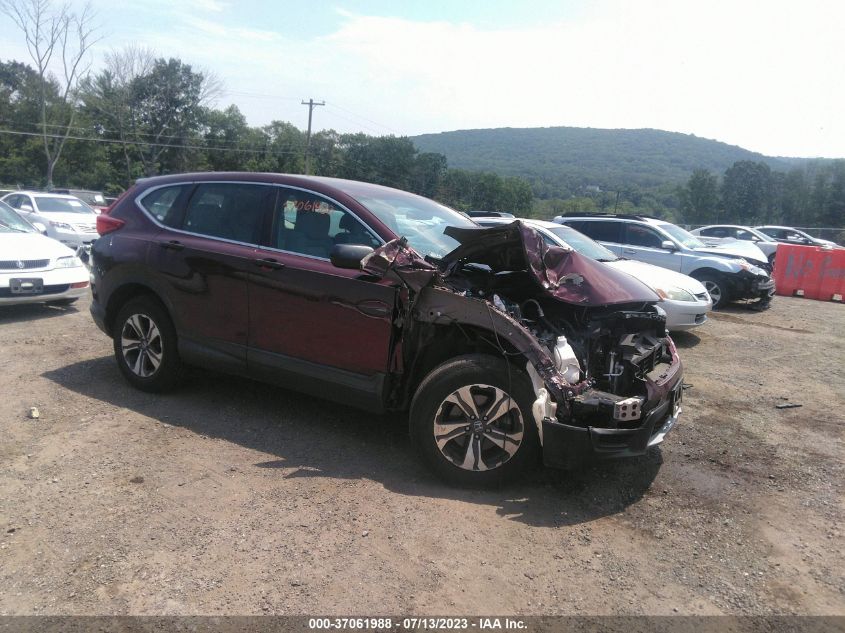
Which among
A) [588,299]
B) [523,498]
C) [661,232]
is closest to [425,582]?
[523,498]

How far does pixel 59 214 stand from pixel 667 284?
14506mm

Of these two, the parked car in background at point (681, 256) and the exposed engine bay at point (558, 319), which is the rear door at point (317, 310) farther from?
the parked car in background at point (681, 256)

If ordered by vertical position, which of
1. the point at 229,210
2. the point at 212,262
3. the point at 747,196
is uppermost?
the point at 747,196

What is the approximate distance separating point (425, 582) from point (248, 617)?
31.7 inches

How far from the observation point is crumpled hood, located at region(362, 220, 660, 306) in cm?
390

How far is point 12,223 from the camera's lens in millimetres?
8766

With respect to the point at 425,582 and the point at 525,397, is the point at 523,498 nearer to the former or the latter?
the point at 525,397

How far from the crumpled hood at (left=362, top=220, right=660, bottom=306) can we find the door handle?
82 cm

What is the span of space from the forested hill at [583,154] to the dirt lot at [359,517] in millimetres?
48259

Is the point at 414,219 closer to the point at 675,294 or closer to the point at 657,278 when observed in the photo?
the point at 675,294

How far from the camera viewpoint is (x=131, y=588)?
112 inches

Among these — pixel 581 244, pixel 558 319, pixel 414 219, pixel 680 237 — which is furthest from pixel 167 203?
pixel 680 237

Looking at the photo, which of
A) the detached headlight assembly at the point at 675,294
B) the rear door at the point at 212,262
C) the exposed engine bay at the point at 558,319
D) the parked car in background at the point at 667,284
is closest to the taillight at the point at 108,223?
the rear door at the point at 212,262

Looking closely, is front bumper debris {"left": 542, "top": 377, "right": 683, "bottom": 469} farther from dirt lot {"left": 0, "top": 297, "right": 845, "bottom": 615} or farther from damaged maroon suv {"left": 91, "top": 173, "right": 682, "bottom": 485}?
dirt lot {"left": 0, "top": 297, "right": 845, "bottom": 615}
